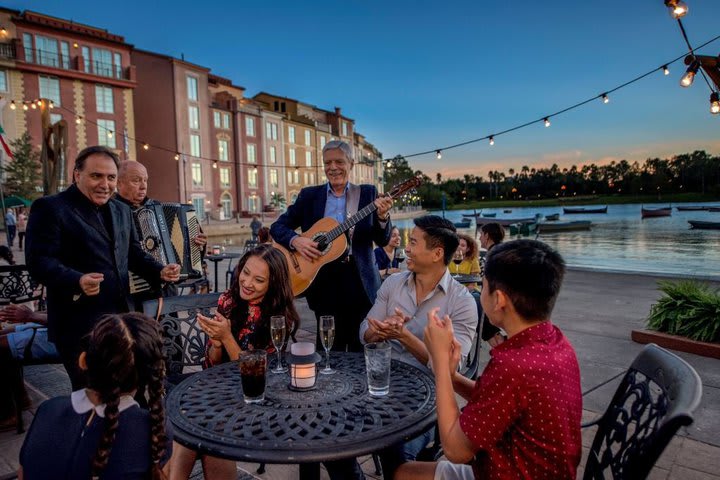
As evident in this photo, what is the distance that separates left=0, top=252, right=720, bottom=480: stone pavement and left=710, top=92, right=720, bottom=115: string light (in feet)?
10.8

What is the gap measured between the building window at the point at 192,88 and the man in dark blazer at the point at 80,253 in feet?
125

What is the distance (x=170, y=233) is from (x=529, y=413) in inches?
137

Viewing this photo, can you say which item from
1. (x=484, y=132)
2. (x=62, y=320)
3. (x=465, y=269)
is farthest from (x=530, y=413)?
(x=484, y=132)

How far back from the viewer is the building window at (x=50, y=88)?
28812 mm

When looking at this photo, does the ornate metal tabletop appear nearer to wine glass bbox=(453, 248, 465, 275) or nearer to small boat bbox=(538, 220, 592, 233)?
wine glass bbox=(453, 248, 465, 275)

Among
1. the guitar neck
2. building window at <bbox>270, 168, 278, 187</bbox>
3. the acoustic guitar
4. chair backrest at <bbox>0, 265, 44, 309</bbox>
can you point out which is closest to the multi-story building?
building window at <bbox>270, 168, 278, 187</bbox>

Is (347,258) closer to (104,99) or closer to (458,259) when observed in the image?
(458,259)

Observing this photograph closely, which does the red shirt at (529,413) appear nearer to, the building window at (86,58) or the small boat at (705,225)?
the small boat at (705,225)

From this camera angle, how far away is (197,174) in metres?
37.6

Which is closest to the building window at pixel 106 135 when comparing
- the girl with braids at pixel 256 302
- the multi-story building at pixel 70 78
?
the multi-story building at pixel 70 78

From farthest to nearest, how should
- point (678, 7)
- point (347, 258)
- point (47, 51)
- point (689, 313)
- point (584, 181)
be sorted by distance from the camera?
point (584, 181), point (47, 51), point (678, 7), point (689, 313), point (347, 258)

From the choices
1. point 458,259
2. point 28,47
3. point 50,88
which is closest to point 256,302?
point 458,259

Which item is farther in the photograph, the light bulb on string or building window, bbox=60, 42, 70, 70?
building window, bbox=60, 42, 70, 70

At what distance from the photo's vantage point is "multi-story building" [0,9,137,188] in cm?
2759
